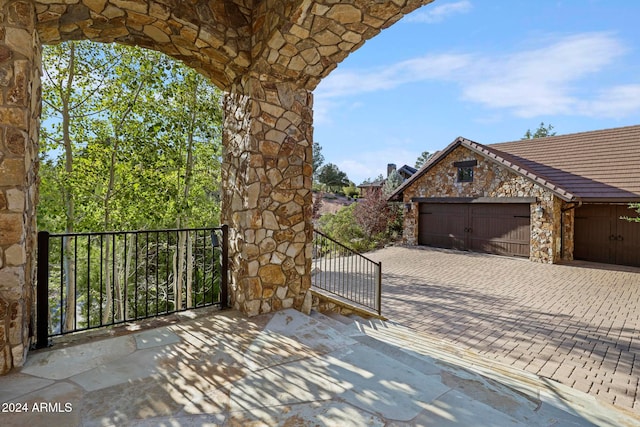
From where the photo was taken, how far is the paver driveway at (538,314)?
12.7ft

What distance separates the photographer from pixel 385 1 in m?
→ 2.93

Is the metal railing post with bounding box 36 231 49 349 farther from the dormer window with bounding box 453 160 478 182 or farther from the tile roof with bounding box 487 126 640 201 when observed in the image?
the dormer window with bounding box 453 160 478 182

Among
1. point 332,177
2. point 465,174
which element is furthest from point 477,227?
point 332,177

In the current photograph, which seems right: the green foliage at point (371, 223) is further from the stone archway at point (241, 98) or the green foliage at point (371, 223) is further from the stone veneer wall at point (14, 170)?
the stone veneer wall at point (14, 170)

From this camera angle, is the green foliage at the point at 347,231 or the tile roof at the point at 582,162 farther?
the green foliage at the point at 347,231

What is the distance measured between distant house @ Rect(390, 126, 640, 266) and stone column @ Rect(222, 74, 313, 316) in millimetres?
9761

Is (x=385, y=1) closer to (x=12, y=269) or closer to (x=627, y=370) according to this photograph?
(x=12, y=269)

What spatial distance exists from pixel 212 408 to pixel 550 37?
10.8 metres

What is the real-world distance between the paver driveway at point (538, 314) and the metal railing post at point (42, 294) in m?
4.63

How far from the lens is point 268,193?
3.55 metres

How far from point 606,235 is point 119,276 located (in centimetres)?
1434

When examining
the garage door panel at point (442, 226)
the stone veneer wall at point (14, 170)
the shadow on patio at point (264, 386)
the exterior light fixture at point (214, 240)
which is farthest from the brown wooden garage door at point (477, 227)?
the stone veneer wall at point (14, 170)

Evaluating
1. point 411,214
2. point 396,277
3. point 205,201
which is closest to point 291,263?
point 205,201

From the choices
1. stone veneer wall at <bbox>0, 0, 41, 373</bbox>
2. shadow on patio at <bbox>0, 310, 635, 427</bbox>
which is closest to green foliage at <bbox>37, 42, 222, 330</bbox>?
shadow on patio at <bbox>0, 310, 635, 427</bbox>
